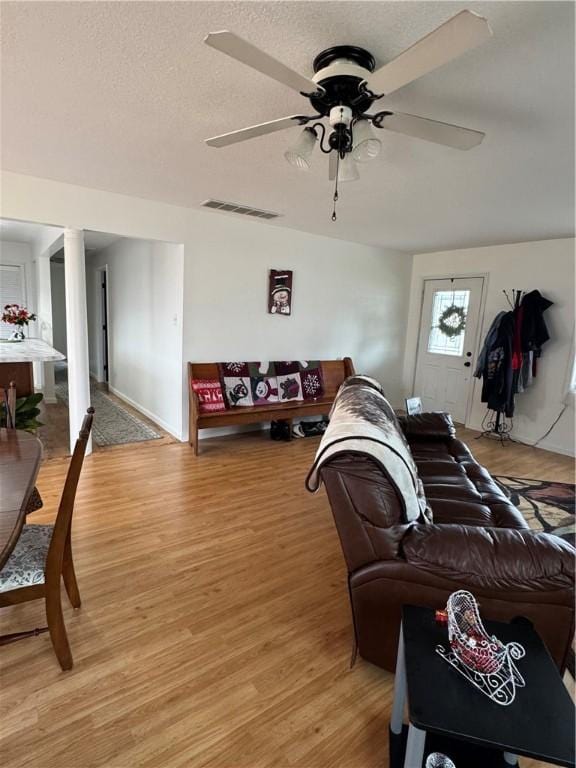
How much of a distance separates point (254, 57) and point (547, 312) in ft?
15.1

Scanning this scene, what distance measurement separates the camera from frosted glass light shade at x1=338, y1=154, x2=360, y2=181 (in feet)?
6.22

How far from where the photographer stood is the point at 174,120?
2.16 m

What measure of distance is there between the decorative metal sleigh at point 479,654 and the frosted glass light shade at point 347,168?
184 centimetres

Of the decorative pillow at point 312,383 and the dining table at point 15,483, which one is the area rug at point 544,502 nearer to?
the decorative pillow at point 312,383

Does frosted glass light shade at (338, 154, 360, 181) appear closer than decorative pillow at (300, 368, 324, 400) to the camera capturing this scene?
Yes

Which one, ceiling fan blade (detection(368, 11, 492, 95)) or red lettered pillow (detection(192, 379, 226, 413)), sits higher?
ceiling fan blade (detection(368, 11, 492, 95))

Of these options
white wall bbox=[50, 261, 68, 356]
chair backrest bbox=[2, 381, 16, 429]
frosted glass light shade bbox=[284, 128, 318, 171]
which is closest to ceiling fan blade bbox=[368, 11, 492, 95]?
frosted glass light shade bbox=[284, 128, 318, 171]

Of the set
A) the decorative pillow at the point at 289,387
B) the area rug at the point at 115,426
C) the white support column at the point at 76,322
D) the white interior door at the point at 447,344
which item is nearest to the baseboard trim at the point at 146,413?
the area rug at the point at 115,426

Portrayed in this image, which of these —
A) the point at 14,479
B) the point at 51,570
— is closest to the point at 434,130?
the point at 14,479

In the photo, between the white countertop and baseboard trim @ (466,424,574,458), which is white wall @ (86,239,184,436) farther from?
baseboard trim @ (466,424,574,458)

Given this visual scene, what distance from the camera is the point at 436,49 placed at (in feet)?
3.87

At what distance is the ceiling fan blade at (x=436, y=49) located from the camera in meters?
1.06

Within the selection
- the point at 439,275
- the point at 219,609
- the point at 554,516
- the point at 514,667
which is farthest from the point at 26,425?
the point at 439,275

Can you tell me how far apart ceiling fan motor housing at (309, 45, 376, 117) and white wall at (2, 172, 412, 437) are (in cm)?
262
